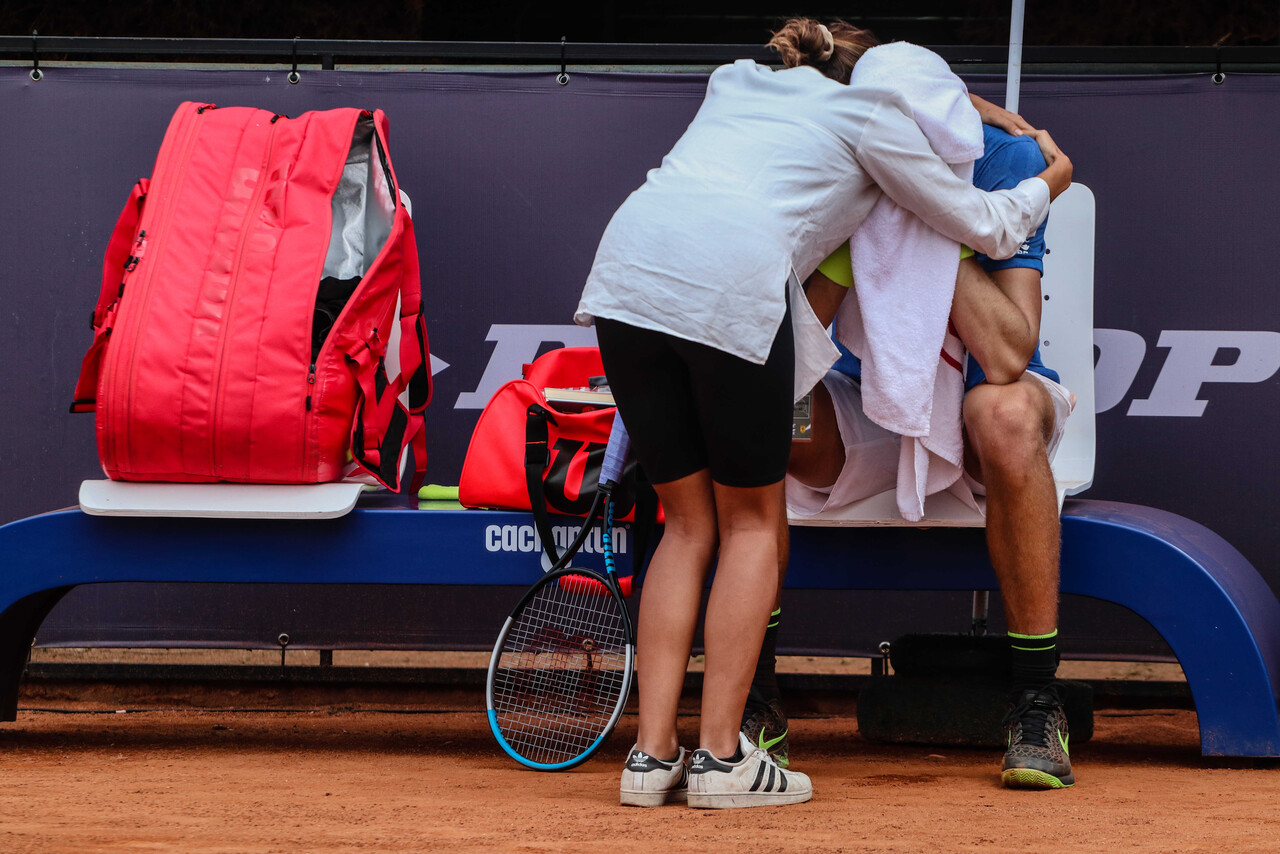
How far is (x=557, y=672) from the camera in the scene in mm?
2656

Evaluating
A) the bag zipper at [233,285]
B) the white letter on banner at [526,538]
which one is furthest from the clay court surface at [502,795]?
the bag zipper at [233,285]

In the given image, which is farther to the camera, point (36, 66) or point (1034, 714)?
point (36, 66)

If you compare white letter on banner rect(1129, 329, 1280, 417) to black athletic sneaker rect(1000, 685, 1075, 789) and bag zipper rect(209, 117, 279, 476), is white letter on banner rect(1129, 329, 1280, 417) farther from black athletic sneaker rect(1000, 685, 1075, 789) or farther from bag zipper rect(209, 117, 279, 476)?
bag zipper rect(209, 117, 279, 476)

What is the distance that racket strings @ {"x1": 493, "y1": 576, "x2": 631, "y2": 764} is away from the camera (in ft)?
8.48

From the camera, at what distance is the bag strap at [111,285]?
8.77 feet

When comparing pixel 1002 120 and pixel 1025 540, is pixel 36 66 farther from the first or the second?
pixel 1025 540

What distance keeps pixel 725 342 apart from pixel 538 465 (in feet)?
2.38

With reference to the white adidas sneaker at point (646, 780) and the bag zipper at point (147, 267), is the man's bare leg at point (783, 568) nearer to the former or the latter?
the white adidas sneaker at point (646, 780)

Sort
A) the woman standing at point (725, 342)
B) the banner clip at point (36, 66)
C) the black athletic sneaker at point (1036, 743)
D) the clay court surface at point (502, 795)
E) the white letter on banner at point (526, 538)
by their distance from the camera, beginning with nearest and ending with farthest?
the clay court surface at point (502, 795), the woman standing at point (725, 342), the black athletic sneaker at point (1036, 743), the white letter on banner at point (526, 538), the banner clip at point (36, 66)

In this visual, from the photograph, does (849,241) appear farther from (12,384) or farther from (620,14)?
(620,14)

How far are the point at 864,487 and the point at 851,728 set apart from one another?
946 mm

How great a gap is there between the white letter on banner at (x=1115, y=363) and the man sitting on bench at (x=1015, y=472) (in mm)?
852

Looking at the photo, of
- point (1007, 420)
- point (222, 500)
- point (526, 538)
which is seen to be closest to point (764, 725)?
point (526, 538)

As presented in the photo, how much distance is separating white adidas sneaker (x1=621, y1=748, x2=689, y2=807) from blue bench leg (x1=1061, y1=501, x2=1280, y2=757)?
951mm
